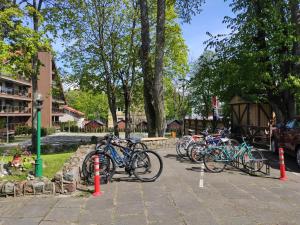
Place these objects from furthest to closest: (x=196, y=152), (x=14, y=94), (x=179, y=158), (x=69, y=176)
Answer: (x=14, y=94) → (x=179, y=158) → (x=196, y=152) → (x=69, y=176)

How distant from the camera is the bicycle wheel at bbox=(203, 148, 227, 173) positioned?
32.5 feet

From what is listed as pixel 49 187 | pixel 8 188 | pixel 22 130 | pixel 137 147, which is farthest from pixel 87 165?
pixel 22 130

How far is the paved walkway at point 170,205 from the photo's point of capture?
560cm

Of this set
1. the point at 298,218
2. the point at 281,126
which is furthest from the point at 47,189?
the point at 281,126

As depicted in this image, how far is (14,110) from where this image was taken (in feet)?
189

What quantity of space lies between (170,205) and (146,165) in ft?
7.87

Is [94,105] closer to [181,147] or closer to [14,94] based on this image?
[14,94]

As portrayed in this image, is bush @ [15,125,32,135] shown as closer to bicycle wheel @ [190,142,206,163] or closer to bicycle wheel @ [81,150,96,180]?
bicycle wheel @ [190,142,206,163]

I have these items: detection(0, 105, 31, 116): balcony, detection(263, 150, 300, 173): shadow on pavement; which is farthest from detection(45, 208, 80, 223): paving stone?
detection(0, 105, 31, 116): balcony

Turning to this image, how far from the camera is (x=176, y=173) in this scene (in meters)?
9.62

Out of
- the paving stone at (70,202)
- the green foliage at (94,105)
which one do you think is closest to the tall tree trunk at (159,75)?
the paving stone at (70,202)

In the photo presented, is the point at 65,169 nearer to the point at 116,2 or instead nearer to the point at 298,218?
the point at 298,218

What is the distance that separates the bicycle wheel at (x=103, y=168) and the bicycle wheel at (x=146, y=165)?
0.57 m

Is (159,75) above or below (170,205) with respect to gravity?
above
